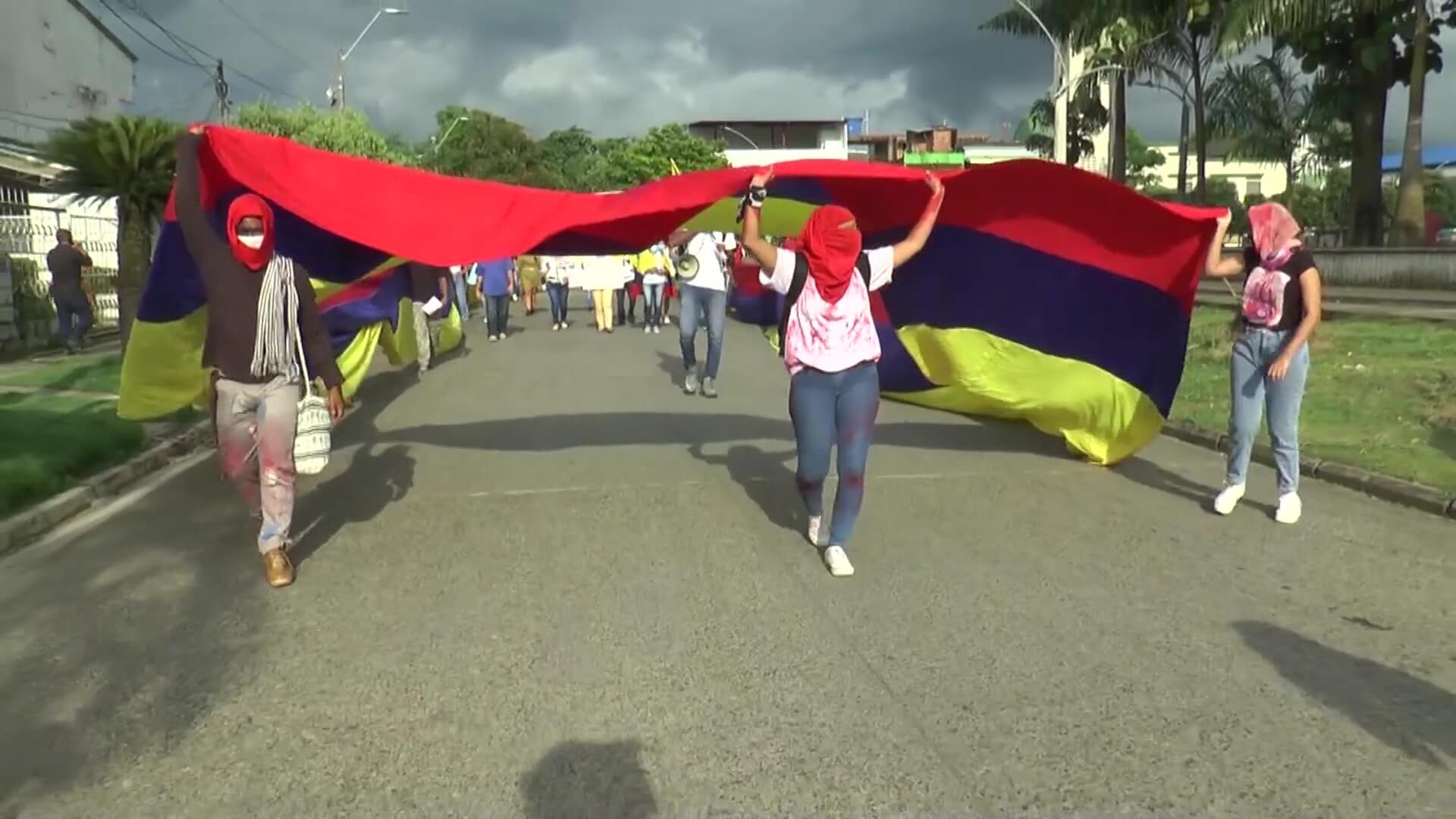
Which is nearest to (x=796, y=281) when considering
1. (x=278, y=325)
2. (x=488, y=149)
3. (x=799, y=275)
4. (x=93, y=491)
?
(x=799, y=275)

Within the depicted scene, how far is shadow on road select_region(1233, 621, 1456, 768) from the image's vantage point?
4.29 meters

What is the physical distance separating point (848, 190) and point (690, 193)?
1.48 m

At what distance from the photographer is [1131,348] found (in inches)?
340

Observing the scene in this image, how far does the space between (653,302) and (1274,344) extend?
17.1 m

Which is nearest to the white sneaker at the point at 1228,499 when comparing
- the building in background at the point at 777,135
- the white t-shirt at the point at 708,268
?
the white t-shirt at the point at 708,268

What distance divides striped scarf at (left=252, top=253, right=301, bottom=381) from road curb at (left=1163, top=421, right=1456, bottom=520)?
5.87 meters

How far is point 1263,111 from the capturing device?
138 feet

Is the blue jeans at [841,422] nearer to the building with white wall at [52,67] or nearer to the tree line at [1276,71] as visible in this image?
the tree line at [1276,71]

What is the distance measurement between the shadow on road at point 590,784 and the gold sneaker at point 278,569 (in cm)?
259

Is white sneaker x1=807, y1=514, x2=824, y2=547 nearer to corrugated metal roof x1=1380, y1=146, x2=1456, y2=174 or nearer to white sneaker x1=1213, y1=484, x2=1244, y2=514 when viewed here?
white sneaker x1=1213, y1=484, x2=1244, y2=514

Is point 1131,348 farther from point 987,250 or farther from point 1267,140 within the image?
point 1267,140

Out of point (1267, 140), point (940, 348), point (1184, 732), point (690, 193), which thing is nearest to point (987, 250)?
point (940, 348)

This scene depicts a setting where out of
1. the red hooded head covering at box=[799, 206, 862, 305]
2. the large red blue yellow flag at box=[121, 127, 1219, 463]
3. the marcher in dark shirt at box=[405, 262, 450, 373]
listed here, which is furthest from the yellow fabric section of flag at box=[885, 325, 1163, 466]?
the marcher in dark shirt at box=[405, 262, 450, 373]

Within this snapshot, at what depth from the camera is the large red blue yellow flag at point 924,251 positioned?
685cm
